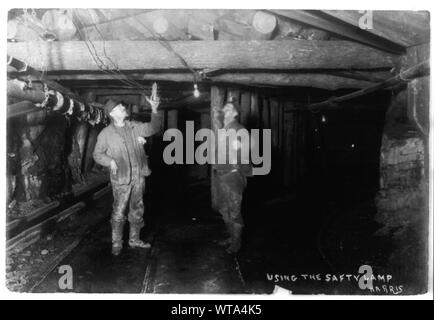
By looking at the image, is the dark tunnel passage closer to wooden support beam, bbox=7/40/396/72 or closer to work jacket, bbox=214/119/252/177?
work jacket, bbox=214/119/252/177

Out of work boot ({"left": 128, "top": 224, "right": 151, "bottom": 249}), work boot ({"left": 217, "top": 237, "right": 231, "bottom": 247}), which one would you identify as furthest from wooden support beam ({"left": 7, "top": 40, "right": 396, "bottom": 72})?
work boot ({"left": 217, "top": 237, "right": 231, "bottom": 247})

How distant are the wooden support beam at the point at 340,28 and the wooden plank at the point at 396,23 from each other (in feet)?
0.51

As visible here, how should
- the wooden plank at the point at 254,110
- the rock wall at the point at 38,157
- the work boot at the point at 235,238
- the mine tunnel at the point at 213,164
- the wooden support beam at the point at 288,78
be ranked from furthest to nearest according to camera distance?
the wooden plank at the point at 254,110, the rock wall at the point at 38,157, the wooden support beam at the point at 288,78, the work boot at the point at 235,238, the mine tunnel at the point at 213,164

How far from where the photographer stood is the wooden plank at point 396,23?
3.21 m

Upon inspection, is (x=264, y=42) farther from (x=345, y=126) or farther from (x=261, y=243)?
(x=345, y=126)

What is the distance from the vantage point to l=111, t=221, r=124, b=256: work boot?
412cm

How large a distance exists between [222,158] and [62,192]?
419cm

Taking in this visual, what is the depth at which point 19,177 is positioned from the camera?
18.8 ft

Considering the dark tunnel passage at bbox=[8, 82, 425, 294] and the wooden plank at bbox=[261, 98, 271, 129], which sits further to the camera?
the wooden plank at bbox=[261, 98, 271, 129]

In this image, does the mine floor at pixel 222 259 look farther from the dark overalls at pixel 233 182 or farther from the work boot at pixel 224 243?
the dark overalls at pixel 233 182

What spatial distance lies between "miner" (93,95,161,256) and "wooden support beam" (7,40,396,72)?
51cm

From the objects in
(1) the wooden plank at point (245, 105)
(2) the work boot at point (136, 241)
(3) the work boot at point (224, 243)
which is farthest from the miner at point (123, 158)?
(1) the wooden plank at point (245, 105)

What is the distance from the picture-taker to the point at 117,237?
13.6 feet
